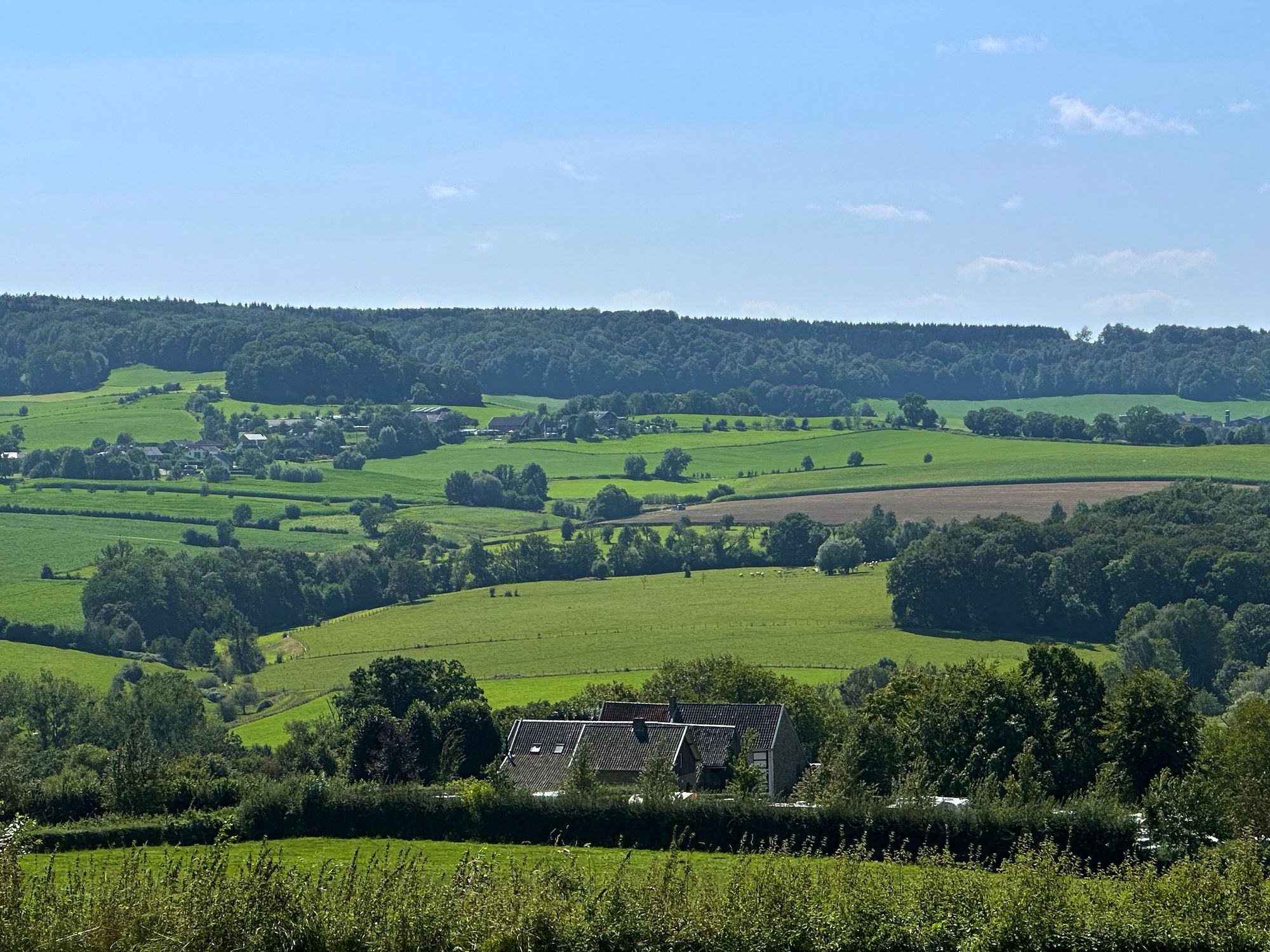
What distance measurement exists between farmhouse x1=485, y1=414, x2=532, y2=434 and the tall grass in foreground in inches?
6297

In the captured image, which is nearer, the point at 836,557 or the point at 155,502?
the point at 836,557

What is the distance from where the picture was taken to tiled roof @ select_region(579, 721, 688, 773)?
177 feet

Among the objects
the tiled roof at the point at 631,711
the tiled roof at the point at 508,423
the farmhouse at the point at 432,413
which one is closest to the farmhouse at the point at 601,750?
the tiled roof at the point at 631,711

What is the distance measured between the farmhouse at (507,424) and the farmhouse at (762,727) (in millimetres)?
126808

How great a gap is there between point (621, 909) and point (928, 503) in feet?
361

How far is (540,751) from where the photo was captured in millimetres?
56969

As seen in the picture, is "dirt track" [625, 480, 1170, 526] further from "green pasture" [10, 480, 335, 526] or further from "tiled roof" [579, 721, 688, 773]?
"tiled roof" [579, 721, 688, 773]

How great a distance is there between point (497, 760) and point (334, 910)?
31.7m

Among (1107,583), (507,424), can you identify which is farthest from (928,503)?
(507,424)

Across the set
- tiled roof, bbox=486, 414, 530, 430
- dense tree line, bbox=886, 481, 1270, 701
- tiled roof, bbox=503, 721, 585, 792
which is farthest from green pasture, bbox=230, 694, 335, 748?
tiled roof, bbox=486, 414, 530, 430

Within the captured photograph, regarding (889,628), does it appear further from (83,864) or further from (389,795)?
(83,864)

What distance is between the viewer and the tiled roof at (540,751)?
5491 centimetres

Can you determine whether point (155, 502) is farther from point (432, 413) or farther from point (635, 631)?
point (432, 413)

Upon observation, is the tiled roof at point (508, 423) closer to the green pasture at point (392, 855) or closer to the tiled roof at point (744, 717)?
the tiled roof at point (744, 717)
